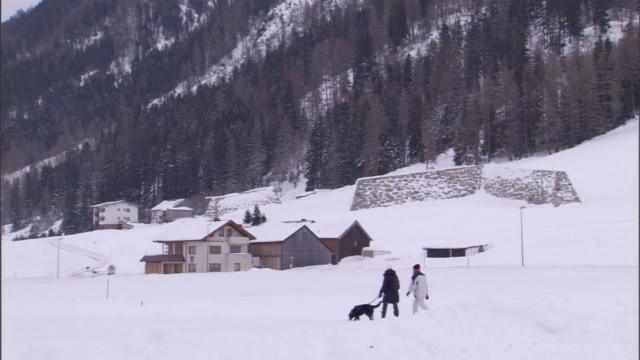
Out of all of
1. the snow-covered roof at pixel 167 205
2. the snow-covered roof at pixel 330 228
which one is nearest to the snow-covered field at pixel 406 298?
the snow-covered roof at pixel 330 228

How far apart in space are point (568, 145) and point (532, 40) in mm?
38633

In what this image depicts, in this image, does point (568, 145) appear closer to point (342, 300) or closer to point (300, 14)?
point (342, 300)

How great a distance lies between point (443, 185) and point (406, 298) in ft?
130

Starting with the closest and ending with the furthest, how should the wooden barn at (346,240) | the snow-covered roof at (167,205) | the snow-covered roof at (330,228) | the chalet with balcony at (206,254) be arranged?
the chalet with balcony at (206,254) → the wooden barn at (346,240) → the snow-covered roof at (330,228) → the snow-covered roof at (167,205)

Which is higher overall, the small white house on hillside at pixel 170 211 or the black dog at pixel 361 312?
the small white house on hillside at pixel 170 211

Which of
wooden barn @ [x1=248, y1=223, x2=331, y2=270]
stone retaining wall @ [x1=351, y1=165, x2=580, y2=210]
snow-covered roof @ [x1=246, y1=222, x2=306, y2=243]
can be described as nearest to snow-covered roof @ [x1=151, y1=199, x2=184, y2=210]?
stone retaining wall @ [x1=351, y1=165, x2=580, y2=210]

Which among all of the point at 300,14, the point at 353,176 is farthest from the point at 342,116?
the point at 300,14

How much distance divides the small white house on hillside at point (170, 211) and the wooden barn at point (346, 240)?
115 feet

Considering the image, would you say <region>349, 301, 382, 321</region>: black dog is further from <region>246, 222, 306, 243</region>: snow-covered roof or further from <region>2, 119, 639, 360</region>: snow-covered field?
<region>246, 222, 306, 243</region>: snow-covered roof

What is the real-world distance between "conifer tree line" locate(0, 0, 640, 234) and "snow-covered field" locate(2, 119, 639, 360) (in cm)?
507

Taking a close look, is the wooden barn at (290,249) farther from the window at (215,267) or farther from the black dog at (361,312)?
the black dog at (361,312)

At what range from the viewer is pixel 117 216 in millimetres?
73000

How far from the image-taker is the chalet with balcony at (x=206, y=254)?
4444 cm

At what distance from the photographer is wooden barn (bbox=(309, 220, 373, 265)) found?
4616 cm
